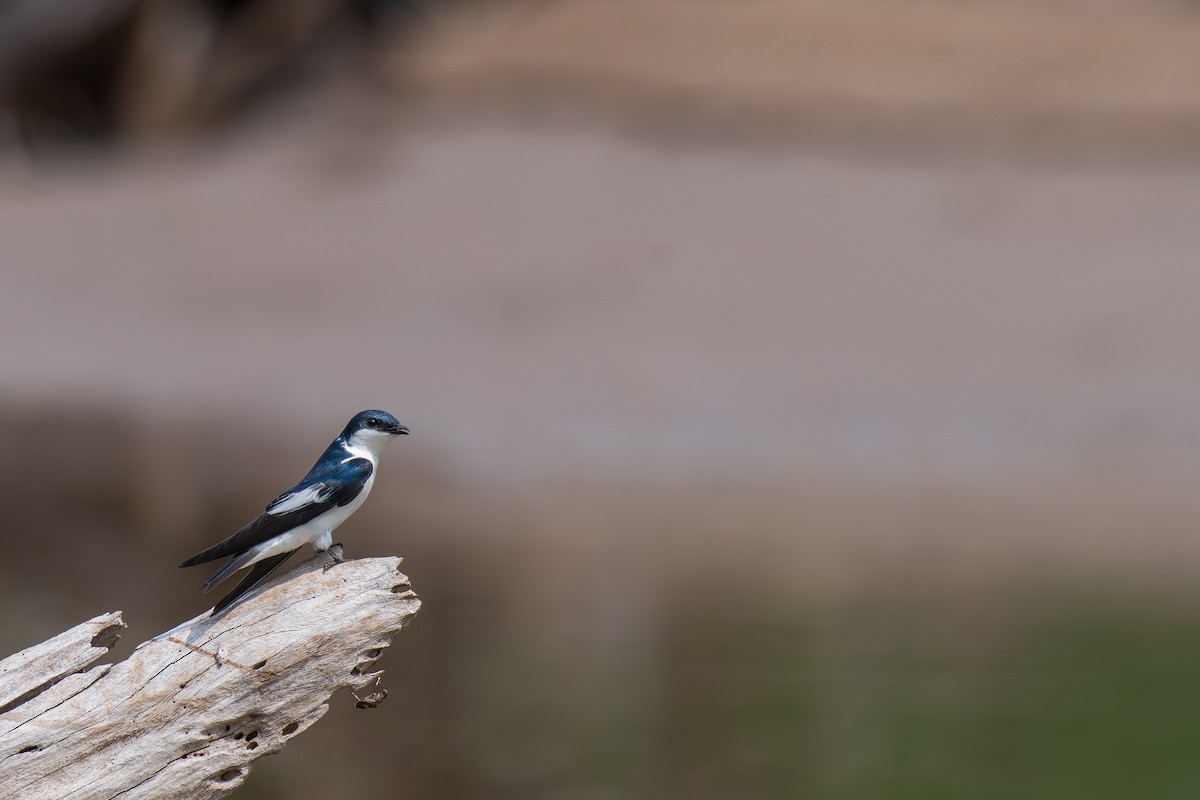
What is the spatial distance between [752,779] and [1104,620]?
3.33 metres

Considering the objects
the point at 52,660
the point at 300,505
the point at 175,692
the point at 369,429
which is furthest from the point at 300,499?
the point at 52,660

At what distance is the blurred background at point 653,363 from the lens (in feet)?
28.1

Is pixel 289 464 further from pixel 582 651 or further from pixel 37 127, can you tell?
pixel 37 127

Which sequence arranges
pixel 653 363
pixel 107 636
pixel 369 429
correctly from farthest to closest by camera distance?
pixel 653 363
pixel 369 429
pixel 107 636

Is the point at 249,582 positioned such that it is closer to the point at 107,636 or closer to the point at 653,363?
the point at 107,636

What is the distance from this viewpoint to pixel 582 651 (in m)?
9.45

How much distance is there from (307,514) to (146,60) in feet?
59.4

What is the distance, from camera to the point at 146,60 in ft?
70.2

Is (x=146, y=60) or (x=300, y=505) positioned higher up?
(x=146, y=60)

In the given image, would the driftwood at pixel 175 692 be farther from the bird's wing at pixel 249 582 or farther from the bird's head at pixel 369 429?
the bird's head at pixel 369 429

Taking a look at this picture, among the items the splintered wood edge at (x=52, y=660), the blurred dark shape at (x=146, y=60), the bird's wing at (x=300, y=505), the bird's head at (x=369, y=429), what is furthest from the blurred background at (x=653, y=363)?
the splintered wood edge at (x=52, y=660)

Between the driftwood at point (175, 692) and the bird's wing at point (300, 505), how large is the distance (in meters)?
0.20

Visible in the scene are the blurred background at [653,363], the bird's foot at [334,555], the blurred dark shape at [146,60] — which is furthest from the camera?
the blurred dark shape at [146,60]

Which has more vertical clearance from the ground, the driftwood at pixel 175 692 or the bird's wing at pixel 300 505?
the bird's wing at pixel 300 505
